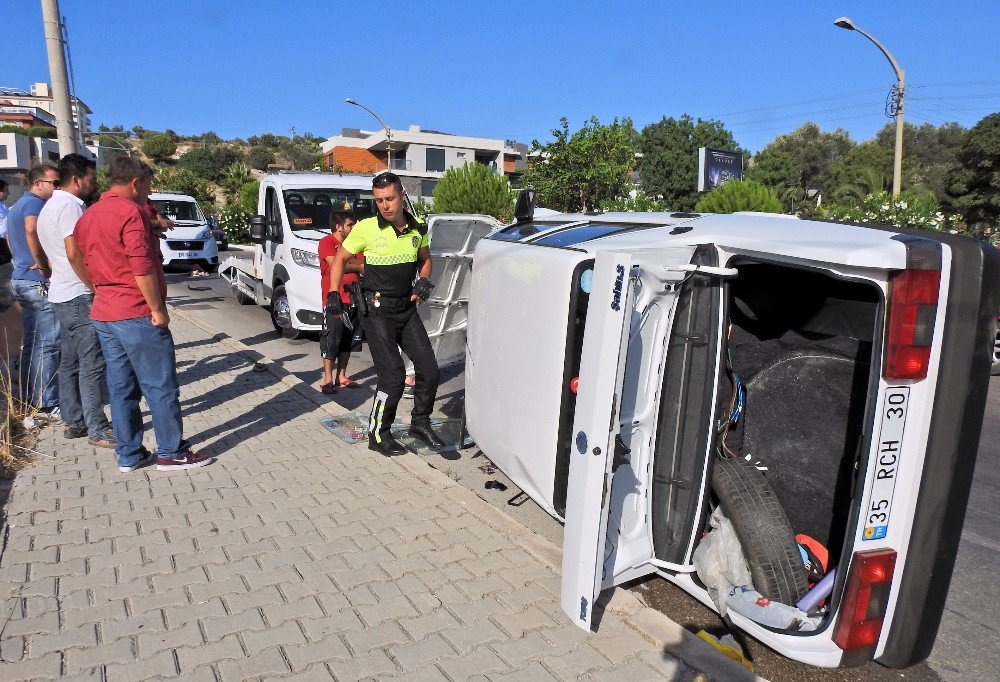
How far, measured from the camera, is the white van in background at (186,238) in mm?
19547

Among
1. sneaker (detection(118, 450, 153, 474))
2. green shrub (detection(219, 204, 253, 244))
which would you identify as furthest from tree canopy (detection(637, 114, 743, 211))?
sneaker (detection(118, 450, 153, 474))

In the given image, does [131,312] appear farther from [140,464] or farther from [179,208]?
[179,208]

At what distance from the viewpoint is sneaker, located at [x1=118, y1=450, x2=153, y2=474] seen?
5.00m

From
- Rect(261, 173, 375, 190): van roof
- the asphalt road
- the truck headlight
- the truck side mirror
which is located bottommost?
the asphalt road

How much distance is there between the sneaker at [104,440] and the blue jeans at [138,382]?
49cm

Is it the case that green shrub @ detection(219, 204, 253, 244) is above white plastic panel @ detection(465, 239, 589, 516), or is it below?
below

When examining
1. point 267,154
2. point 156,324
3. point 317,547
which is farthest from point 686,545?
point 267,154

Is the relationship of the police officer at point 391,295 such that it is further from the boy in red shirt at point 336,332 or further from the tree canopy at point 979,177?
the tree canopy at point 979,177

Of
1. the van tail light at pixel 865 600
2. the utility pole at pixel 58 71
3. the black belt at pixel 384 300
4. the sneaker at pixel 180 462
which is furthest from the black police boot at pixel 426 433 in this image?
the utility pole at pixel 58 71

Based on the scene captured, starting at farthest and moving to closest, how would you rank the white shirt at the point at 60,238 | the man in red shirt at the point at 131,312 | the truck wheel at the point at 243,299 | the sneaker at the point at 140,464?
the truck wheel at the point at 243,299, the white shirt at the point at 60,238, the sneaker at the point at 140,464, the man in red shirt at the point at 131,312

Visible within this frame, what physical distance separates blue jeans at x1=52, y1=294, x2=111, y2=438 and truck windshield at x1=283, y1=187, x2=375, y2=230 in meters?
4.96

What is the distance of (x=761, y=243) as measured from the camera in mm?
2854

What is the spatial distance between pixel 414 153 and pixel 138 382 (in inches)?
2775

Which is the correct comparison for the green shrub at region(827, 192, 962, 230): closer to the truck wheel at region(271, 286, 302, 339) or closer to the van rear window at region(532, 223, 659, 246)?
the truck wheel at region(271, 286, 302, 339)
